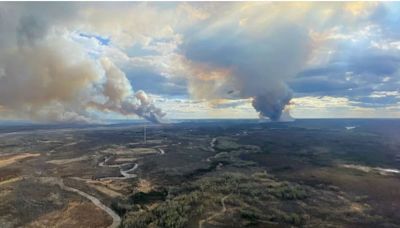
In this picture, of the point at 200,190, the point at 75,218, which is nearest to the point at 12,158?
the point at 75,218

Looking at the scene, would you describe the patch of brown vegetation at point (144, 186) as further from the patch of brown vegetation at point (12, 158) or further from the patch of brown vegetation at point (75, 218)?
the patch of brown vegetation at point (12, 158)

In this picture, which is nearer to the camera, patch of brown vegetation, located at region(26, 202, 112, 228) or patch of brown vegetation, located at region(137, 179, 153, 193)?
patch of brown vegetation, located at region(26, 202, 112, 228)

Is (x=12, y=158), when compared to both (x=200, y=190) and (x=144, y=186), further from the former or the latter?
(x=200, y=190)

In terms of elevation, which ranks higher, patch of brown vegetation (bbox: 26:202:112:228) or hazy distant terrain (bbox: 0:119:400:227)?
hazy distant terrain (bbox: 0:119:400:227)

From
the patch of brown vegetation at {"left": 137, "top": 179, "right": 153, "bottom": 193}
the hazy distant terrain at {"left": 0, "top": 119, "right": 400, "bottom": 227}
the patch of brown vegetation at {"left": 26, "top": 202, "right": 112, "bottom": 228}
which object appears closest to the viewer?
the patch of brown vegetation at {"left": 26, "top": 202, "right": 112, "bottom": 228}

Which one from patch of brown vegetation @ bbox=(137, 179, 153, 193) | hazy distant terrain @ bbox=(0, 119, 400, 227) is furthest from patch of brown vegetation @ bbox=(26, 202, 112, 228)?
patch of brown vegetation @ bbox=(137, 179, 153, 193)

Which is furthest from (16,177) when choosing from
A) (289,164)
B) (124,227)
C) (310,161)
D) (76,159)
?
(310,161)

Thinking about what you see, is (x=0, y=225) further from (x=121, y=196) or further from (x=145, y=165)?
(x=145, y=165)

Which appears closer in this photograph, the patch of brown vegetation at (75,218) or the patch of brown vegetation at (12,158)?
the patch of brown vegetation at (75,218)

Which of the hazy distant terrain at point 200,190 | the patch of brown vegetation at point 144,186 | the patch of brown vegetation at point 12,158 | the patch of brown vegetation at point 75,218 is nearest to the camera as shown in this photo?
the patch of brown vegetation at point 75,218

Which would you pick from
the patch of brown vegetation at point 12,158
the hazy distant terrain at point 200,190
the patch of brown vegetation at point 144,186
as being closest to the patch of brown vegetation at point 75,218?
the hazy distant terrain at point 200,190

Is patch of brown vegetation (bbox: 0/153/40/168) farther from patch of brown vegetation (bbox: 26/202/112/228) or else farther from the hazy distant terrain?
patch of brown vegetation (bbox: 26/202/112/228)
